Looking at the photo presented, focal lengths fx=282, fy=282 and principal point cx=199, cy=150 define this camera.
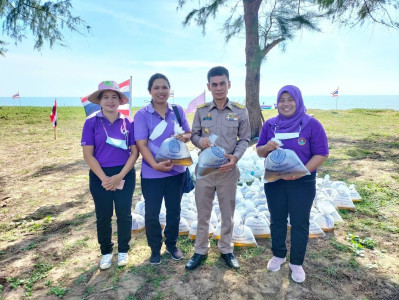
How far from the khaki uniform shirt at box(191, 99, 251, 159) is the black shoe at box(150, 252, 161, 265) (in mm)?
1187

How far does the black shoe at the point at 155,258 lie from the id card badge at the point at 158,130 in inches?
46.2

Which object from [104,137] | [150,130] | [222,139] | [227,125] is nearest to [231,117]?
[227,125]

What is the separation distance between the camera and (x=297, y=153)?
2398mm

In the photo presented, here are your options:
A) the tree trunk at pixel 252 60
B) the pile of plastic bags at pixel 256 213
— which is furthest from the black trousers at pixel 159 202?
the tree trunk at pixel 252 60

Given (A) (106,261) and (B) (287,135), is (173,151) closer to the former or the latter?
(B) (287,135)

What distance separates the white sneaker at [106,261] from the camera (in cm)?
277

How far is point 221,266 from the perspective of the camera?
2.75m

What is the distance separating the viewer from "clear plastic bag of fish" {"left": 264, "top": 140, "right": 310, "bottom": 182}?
227 centimetres

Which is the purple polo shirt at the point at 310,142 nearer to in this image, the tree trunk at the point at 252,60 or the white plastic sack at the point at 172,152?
the white plastic sack at the point at 172,152

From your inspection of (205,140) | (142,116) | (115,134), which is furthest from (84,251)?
(205,140)

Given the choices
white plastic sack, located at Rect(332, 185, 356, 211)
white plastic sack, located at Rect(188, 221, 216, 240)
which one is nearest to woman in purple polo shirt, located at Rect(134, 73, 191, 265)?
white plastic sack, located at Rect(188, 221, 216, 240)

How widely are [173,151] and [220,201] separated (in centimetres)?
68

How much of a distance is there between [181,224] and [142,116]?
148 centimetres

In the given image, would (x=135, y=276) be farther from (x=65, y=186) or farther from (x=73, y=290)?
(x=65, y=186)
